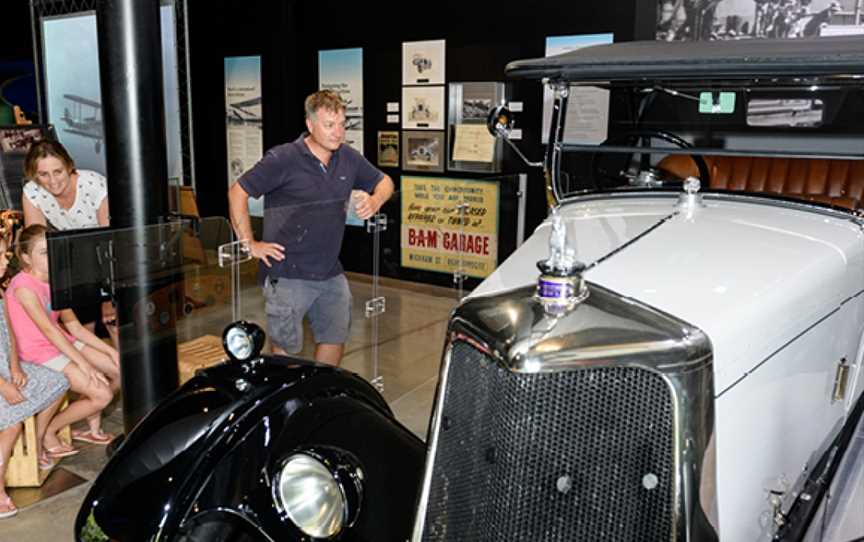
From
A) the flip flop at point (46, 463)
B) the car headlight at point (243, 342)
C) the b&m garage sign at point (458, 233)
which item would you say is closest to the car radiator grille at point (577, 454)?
the car headlight at point (243, 342)

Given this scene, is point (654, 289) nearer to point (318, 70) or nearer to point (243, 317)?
point (243, 317)

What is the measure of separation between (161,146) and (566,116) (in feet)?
6.10

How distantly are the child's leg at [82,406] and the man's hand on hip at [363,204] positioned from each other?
147 cm

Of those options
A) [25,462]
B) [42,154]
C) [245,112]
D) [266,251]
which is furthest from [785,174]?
[245,112]

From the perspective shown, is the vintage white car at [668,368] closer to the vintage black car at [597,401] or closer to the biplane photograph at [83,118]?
the vintage black car at [597,401]

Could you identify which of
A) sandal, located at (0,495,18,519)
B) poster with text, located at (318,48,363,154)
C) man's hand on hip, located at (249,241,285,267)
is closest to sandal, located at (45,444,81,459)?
sandal, located at (0,495,18,519)

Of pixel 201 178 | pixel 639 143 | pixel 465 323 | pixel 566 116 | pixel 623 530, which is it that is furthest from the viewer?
pixel 201 178

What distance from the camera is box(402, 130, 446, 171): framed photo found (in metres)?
7.37

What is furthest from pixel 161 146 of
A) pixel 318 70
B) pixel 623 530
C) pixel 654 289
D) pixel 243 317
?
pixel 318 70

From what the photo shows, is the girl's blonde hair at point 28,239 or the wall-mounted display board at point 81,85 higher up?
the wall-mounted display board at point 81,85

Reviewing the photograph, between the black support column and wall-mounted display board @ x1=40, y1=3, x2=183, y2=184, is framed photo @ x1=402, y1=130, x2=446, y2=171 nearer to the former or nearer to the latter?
wall-mounted display board @ x1=40, y1=3, x2=183, y2=184

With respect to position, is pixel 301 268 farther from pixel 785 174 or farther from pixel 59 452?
pixel 785 174

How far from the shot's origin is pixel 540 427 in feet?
5.00

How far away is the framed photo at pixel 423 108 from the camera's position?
7305 millimetres
